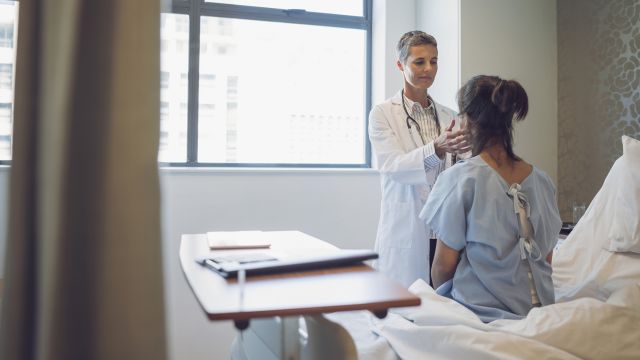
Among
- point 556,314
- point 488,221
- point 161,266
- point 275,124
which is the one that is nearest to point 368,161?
point 275,124

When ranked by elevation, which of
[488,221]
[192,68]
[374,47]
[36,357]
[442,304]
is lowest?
[442,304]

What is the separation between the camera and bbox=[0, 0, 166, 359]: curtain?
0.53m

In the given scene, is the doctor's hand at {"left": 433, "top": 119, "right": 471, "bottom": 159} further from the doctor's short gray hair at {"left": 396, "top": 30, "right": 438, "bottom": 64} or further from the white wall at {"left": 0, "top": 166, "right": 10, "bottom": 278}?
the white wall at {"left": 0, "top": 166, "right": 10, "bottom": 278}

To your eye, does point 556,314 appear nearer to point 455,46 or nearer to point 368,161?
point 455,46

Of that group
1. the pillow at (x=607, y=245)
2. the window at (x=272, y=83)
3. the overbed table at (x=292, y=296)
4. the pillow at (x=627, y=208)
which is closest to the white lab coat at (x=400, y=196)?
the pillow at (x=607, y=245)

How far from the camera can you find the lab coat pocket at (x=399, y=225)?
220 centimetres

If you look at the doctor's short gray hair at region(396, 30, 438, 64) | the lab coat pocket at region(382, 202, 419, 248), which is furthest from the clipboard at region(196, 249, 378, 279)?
the doctor's short gray hair at region(396, 30, 438, 64)

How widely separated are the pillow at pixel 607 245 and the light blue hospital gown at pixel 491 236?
1.33 feet

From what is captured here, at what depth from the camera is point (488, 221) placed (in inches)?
55.5

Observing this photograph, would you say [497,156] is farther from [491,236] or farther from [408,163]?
[408,163]

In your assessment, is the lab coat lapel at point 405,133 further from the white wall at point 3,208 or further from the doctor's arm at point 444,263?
the white wall at point 3,208

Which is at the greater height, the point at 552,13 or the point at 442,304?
the point at 552,13

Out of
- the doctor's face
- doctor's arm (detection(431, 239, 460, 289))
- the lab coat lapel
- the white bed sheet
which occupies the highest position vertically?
the doctor's face

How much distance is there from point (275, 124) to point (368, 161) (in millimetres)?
691
